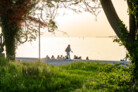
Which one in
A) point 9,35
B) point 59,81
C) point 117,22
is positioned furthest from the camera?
point 9,35

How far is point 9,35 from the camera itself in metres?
12.3

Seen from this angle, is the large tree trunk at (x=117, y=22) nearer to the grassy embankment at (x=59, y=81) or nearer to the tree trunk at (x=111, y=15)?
the tree trunk at (x=111, y=15)

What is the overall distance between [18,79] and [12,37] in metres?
5.27

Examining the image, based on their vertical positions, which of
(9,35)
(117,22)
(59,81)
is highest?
(9,35)

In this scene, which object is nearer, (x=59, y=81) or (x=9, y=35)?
(x=59, y=81)

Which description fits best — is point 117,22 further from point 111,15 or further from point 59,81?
point 59,81

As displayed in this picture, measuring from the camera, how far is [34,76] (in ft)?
26.6

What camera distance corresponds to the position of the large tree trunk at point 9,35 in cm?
1222

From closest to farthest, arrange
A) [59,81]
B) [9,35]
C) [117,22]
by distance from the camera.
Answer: [117,22] < [59,81] < [9,35]

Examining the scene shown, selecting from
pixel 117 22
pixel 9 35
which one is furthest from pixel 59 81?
pixel 9 35

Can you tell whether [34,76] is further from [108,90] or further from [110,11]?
[110,11]

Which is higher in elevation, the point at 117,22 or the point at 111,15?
the point at 111,15

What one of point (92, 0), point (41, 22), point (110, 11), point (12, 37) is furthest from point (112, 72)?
point (12, 37)

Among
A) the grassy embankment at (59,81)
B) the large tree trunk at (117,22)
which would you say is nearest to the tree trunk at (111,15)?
the large tree trunk at (117,22)
